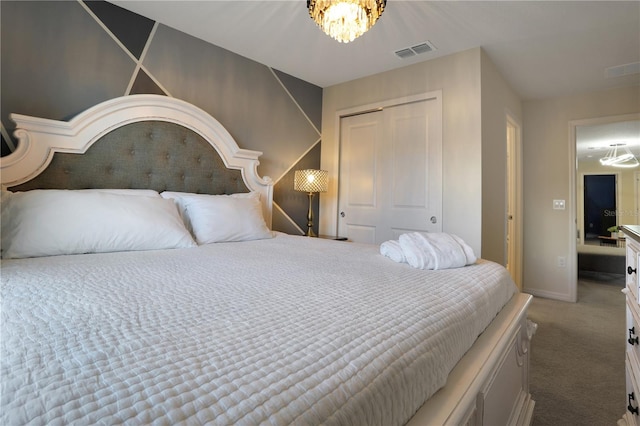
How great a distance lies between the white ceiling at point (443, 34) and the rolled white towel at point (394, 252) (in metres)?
1.62

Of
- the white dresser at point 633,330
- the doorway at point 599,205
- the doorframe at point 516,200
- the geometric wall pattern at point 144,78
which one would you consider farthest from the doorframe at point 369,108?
the doorway at point 599,205

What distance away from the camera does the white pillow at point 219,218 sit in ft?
6.53

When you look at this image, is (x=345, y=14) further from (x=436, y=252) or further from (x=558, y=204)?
(x=558, y=204)

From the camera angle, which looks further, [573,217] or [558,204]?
[558,204]

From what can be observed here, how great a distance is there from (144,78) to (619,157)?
17.2ft

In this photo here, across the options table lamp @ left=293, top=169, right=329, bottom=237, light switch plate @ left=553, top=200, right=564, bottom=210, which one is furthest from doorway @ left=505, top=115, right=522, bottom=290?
table lamp @ left=293, top=169, right=329, bottom=237

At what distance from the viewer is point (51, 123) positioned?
182 centimetres

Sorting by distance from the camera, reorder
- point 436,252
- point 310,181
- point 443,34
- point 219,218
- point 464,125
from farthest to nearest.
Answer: point 310,181
point 464,125
point 443,34
point 219,218
point 436,252

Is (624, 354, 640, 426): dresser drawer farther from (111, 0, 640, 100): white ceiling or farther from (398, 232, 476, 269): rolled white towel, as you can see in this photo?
(111, 0, 640, 100): white ceiling

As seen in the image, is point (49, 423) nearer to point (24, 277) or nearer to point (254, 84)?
point (24, 277)

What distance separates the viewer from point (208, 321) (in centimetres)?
68

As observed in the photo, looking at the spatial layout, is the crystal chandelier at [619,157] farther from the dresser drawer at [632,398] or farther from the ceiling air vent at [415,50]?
the dresser drawer at [632,398]

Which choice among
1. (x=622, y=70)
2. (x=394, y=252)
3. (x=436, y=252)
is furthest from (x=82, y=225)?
(x=622, y=70)

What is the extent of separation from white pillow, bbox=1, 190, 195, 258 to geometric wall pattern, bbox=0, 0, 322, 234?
1.99 ft
